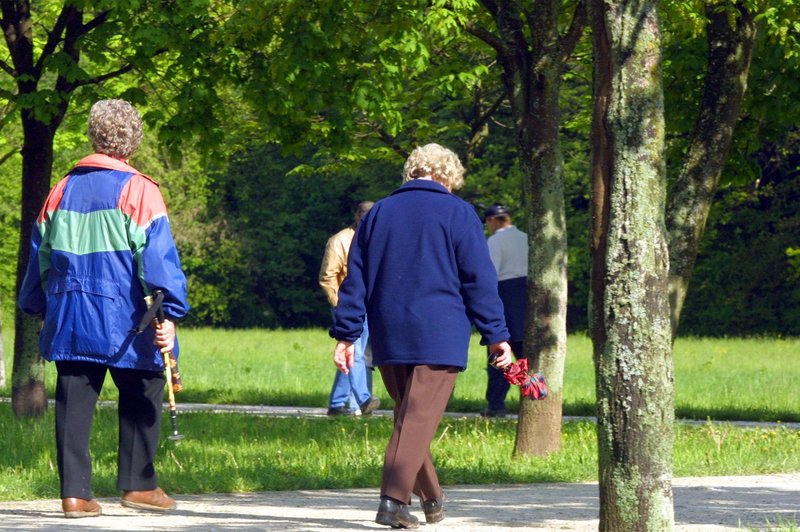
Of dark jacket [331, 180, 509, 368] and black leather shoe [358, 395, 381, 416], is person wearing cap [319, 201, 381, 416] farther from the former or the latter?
dark jacket [331, 180, 509, 368]

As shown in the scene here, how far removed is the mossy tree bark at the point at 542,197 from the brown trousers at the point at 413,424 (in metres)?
3.08

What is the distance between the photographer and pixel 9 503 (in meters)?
7.57

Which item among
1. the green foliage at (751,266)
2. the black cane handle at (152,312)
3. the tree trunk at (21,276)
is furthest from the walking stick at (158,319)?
the green foliage at (751,266)

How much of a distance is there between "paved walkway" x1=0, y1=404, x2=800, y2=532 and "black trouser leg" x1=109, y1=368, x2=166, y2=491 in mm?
177

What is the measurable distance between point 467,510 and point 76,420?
1966mm

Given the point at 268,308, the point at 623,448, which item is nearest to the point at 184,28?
the point at 623,448

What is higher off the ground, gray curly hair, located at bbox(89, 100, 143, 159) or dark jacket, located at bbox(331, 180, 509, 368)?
gray curly hair, located at bbox(89, 100, 143, 159)

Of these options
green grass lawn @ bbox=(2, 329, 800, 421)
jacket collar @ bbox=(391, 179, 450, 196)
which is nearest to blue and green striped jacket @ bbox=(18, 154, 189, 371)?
jacket collar @ bbox=(391, 179, 450, 196)

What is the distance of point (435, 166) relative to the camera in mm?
6938

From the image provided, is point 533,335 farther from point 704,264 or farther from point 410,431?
point 704,264

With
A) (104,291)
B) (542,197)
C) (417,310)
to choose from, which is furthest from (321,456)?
(417,310)

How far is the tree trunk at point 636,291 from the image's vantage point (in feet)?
18.1

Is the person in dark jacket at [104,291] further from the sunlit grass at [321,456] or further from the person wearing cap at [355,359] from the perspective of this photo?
the person wearing cap at [355,359]

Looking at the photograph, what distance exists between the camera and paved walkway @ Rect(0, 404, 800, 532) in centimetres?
666
